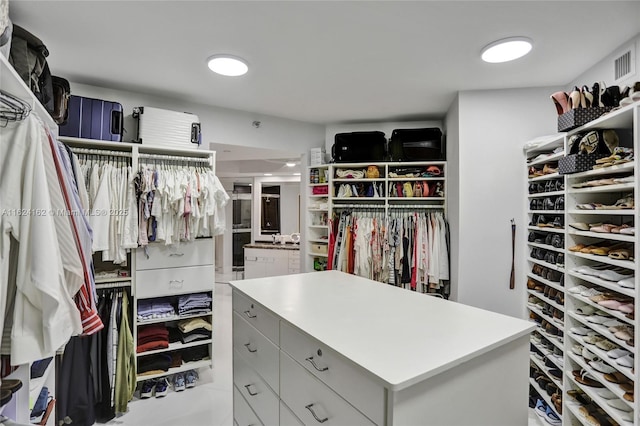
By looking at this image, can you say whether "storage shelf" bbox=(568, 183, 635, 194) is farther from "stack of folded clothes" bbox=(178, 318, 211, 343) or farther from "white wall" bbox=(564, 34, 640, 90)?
"stack of folded clothes" bbox=(178, 318, 211, 343)

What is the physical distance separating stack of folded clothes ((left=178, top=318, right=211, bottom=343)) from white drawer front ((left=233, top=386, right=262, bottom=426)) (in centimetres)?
102

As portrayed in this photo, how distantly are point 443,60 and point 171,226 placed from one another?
7.75ft

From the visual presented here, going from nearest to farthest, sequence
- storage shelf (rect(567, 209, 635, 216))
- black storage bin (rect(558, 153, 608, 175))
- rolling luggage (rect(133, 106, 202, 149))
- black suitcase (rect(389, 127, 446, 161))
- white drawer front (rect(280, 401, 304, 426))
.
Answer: white drawer front (rect(280, 401, 304, 426)) < storage shelf (rect(567, 209, 635, 216)) < black storage bin (rect(558, 153, 608, 175)) < rolling luggage (rect(133, 106, 202, 149)) < black suitcase (rect(389, 127, 446, 161))

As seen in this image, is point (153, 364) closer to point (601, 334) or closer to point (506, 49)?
point (601, 334)

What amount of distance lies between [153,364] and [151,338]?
22 cm

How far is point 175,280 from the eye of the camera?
8.55ft

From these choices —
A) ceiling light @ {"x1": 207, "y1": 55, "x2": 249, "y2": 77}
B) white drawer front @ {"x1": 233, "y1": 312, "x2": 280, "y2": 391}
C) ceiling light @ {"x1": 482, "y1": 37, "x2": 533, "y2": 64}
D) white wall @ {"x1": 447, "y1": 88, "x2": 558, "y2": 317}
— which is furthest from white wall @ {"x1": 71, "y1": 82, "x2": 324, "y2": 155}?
ceiling light @ {"x1": 482, "y1": 37, "x2": 533, "y2": 64}

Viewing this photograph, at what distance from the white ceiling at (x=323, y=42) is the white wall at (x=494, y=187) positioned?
0.19 metres

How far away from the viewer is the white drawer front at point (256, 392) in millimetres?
1410

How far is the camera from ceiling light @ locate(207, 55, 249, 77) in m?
2.16

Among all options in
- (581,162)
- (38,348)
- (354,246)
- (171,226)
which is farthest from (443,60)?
(38,348)

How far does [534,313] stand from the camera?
255cm

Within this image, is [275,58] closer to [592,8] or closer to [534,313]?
[592,8]

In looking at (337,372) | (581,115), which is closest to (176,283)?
(337,372)
